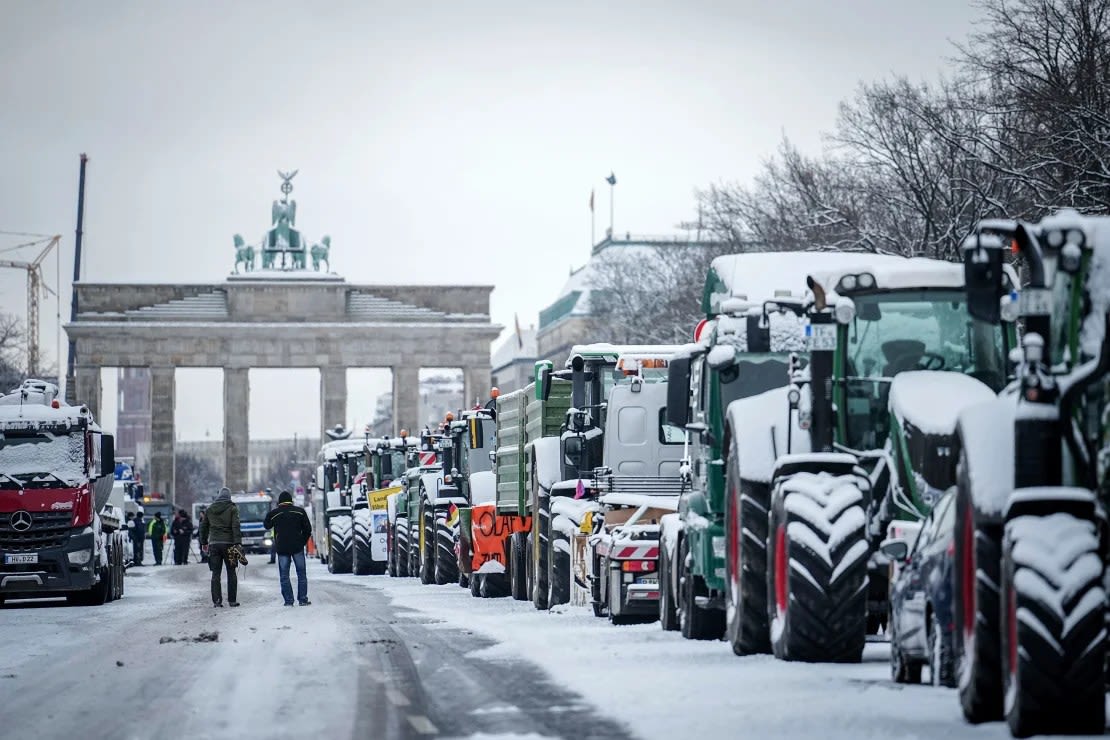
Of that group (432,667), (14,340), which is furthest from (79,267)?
(432,667)

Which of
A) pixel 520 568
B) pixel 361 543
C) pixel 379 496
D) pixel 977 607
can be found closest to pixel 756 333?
pixel 977 607

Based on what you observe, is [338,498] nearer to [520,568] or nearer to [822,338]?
[520,568]

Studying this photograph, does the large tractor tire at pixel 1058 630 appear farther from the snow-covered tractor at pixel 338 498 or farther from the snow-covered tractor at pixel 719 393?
the snow-covered tractor at pixel 338 498

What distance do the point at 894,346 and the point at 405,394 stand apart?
10632cm

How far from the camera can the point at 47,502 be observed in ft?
104

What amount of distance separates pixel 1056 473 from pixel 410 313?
4336 inches

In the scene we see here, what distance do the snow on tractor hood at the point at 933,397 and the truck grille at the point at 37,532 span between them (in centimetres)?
1975

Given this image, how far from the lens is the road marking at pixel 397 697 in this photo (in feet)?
42.8

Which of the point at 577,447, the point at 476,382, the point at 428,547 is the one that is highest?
the point at 476,382

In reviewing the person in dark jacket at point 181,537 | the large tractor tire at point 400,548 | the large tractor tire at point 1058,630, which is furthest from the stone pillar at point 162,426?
the large tractor tire at point 1058,630

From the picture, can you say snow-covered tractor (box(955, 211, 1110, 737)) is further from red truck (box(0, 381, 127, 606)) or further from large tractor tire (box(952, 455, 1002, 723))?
red truck (box(0, 381, 127, 606))

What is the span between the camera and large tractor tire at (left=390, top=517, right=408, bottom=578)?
149 ft

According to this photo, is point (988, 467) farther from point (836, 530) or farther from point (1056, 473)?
point (836, 530)

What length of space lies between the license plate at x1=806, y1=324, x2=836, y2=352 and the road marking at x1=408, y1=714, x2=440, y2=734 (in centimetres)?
407
